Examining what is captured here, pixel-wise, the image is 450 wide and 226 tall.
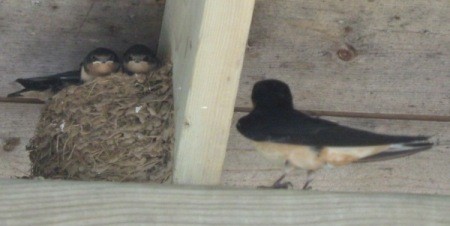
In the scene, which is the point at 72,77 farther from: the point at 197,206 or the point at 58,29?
the point at 197,206

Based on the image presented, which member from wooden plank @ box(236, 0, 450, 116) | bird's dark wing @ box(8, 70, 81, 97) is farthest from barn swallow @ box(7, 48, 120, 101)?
wooden plank @ box(236, 0, 450, 116)

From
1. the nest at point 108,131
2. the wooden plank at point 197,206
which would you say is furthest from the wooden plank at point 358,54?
the wooden plank at point 197,206

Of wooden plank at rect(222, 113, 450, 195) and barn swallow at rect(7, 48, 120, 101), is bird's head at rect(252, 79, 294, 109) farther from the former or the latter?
barn swallow at rect(7, 48, 120, 101)

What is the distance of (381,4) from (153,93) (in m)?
0.60

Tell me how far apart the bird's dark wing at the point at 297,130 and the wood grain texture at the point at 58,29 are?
346 millimetres

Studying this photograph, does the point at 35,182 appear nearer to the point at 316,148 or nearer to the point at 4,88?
the point at 4,88

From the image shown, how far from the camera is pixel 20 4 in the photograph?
2346 mm

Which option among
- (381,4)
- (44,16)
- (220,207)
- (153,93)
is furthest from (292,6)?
(220,207)

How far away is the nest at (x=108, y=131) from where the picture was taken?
2.47 metres

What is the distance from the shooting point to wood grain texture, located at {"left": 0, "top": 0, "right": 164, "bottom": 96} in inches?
93.1

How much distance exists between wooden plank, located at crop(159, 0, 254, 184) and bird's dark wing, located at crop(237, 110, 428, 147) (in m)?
0.34

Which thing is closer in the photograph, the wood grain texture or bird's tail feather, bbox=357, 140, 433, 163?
bird's tail feather, bbox=357, 140, 433, 163

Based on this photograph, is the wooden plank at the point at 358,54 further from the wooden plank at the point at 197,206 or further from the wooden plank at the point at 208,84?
the wooden plank at the point at 197,206

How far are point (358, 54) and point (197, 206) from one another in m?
0.81
